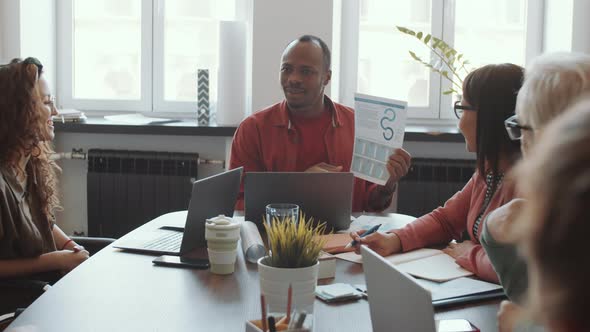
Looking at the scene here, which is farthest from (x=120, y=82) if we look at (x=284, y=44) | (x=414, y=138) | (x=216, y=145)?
(x=414, y=138)

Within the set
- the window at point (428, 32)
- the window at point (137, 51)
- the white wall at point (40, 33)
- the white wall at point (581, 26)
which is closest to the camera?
the white wall at point (581, 26)

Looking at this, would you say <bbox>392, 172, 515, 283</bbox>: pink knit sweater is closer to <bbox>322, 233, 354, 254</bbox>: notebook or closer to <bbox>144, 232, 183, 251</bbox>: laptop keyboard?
<bbox>322, 233, 354, 254</bbox>: notebook

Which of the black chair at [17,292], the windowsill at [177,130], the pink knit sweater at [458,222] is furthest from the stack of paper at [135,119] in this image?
the pink knit sweater at [458,222]

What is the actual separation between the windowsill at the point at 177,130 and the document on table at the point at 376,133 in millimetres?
1180

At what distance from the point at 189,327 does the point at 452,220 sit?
935mm

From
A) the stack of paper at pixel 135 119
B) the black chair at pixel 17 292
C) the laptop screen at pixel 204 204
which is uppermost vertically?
the stack of paper at pixel 135 119

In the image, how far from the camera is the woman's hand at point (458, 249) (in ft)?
6.07

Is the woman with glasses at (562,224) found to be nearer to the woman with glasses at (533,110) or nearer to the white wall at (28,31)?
the woman with glasses at (533,110)

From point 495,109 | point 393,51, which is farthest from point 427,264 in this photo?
point 393,51

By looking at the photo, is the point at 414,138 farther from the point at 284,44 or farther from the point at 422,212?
the point at 284,44

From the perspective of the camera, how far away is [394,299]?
43.1 inches

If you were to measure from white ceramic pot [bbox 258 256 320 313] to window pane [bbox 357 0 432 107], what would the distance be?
250 cm

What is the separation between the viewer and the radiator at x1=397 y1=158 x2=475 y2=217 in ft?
11.6

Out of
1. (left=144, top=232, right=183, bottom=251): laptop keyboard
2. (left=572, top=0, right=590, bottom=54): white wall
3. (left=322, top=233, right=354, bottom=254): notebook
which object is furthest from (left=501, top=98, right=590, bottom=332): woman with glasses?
(left=572, top=0, right=590, bottom=54): white wall
